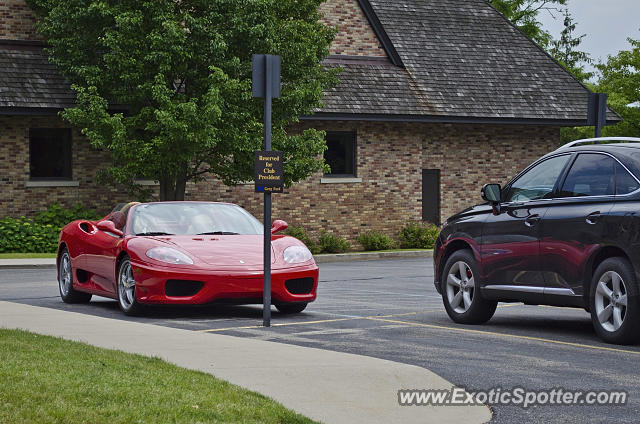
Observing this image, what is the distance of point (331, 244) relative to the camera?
29844mm

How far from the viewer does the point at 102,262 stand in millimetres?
13578

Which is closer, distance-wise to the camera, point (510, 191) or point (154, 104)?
point (510, 191)

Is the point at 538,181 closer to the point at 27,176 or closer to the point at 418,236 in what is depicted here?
the point at 27,176

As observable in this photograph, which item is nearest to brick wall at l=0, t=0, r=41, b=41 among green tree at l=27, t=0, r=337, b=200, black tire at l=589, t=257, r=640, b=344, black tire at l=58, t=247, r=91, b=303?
green tree at l=27, t=0, r=337, b=200

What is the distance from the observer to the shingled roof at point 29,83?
85.8ft

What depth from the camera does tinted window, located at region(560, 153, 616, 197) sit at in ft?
33.3

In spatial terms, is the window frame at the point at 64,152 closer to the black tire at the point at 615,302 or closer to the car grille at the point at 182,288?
the car grille at the point at 182,288

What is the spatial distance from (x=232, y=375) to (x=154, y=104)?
63.1 feet

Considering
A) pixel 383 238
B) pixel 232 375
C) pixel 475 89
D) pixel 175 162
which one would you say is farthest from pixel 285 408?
pixel 475 89

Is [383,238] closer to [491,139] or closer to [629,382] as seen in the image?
[491,139]

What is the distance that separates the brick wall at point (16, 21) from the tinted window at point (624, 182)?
20936mm

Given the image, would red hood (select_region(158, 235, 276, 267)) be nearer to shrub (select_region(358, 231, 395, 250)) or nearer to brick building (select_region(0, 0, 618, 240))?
brick building (select_region(0, 0, 618, 240))

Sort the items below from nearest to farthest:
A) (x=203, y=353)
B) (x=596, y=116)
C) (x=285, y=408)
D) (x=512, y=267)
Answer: (x=285, y=408) → (x=203, y=353) → (x=512, y=267) → (x=596, y=116)

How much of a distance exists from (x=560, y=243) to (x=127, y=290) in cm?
521
